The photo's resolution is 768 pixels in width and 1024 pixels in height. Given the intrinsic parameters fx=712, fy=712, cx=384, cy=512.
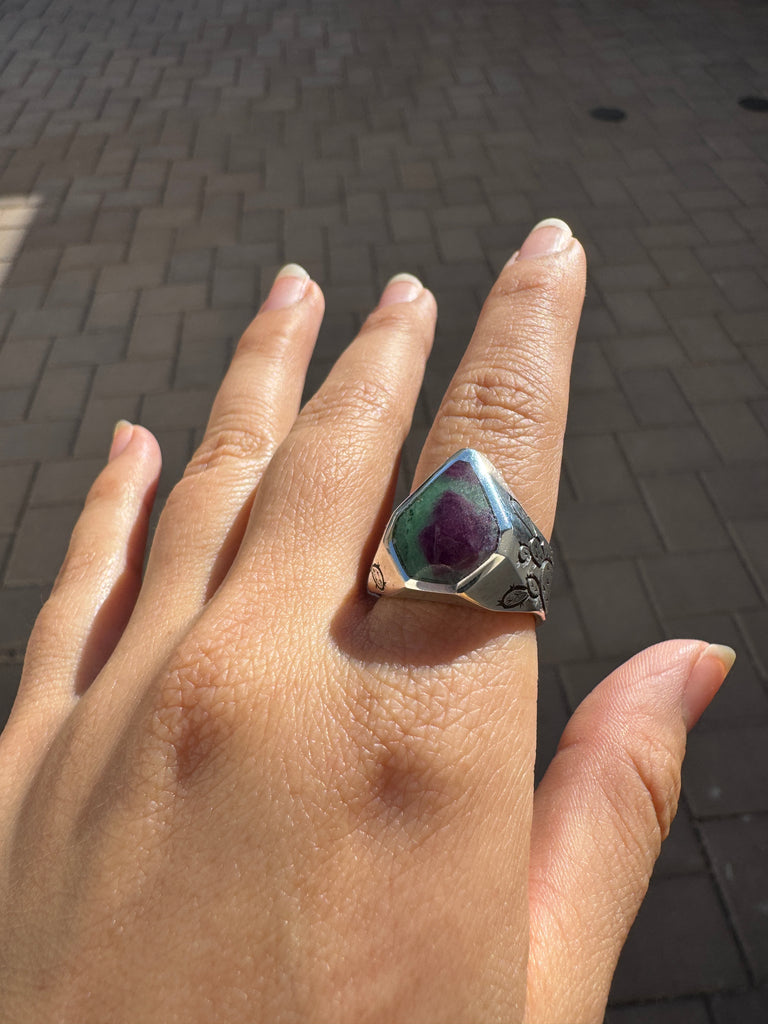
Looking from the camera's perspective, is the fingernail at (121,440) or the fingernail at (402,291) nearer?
the fingernail at (402,291)

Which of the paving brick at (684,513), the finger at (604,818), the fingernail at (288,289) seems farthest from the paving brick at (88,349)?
the finger at (604,818)

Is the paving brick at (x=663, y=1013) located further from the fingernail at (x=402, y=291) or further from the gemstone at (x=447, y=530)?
the fingernail at (x=402, y=291)

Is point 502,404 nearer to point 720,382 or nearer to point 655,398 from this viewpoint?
point 655,398

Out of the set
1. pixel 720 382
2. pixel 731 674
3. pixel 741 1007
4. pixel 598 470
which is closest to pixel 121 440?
pixel 598 470

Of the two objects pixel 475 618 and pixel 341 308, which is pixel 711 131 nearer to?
pixel 341 308

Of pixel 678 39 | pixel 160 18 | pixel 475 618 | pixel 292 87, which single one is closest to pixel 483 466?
pixel 475 618
